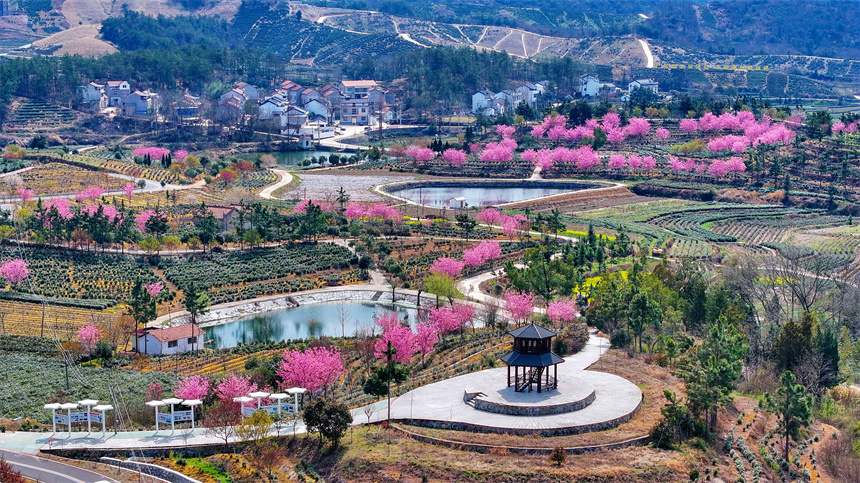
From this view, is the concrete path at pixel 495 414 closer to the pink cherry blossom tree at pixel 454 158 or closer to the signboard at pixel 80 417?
the signboard at pixel 80 417

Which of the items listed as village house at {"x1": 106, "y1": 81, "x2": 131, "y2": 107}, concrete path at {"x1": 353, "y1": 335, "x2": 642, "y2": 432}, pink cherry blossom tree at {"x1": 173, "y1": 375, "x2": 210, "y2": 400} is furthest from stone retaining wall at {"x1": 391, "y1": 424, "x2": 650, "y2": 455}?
village house at {"x1": 106, "y1": 81, "x2": 131, "y2": 107}

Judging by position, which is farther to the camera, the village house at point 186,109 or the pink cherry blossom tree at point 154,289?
the village house at point 186,109

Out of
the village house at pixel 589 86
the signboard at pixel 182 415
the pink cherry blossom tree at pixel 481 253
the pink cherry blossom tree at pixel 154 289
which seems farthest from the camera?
the village house at pixel 589 86

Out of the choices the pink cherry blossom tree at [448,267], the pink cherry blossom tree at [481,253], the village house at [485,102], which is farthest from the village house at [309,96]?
the pink cherry blossom tree at [448,267]

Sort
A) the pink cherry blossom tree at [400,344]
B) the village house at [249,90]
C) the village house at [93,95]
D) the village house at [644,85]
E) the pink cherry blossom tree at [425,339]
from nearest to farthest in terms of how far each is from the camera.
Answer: the pink cherry blossom tree at [400,344] → the pink cherry blossom tree at [425,339] → the village house at [93,95] → the village house at [249,90] → the village house at [644,85]

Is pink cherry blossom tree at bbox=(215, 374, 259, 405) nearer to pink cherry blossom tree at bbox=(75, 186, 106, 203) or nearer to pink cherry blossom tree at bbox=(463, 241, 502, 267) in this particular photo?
pink cherry blossom tree at bbox=(463, 241, 502, 267)

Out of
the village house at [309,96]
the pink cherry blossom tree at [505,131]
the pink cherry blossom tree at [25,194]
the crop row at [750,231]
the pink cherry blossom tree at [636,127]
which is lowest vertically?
the crop row at [750,231]

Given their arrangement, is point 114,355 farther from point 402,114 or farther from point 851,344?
point 402,114

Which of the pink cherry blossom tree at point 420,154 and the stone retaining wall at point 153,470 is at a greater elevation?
the pink cherry blossom tree at point 420,154
